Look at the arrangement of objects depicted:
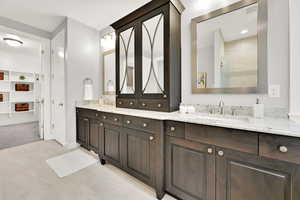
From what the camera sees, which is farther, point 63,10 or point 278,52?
point 63,10

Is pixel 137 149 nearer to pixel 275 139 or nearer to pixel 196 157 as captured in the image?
pixel 196 157

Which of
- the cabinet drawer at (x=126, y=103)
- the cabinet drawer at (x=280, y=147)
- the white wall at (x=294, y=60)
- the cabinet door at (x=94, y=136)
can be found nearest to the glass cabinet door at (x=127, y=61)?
the cabinet drawer at (x=126, y=103)

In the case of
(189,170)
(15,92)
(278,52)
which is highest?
(278,52)

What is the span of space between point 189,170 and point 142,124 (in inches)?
26.4

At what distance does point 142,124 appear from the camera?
159cm

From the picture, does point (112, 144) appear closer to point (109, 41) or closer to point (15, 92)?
point (109, 41)

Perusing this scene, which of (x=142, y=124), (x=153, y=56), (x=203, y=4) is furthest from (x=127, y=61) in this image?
(x=203, y=4)

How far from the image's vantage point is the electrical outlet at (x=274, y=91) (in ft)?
4.27

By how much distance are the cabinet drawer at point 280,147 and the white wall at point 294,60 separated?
553 millimetres

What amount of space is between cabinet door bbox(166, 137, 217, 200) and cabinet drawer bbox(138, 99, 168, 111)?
486 mm

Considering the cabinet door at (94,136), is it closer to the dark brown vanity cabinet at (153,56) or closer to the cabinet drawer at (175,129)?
the dark brown vanity cabinet at (153,56)

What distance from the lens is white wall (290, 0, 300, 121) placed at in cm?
119

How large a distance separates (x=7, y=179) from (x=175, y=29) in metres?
3.03

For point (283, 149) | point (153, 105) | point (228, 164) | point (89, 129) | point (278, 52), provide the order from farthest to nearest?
1. point (89, 129)
2. point (153, 105)
3. point (278, 52)
4. point (228, 164)
5. point (283, 149)
